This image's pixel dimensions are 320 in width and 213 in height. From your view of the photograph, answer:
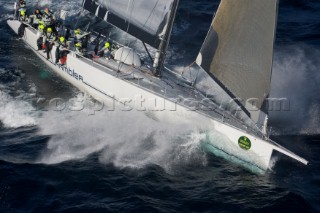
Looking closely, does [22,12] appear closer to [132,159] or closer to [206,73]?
[206,73]

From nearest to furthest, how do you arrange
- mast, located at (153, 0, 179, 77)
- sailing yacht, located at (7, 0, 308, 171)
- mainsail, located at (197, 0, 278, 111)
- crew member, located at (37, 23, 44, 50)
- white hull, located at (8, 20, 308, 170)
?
mainsail, located at (197, 0, 278, 111) → sailing yacht, located at (7, 0, 308, 171) → white hull, located at (8, 20, 308, 170) → mast, located at (153, 0, 179, 77) → crew member, located at (37, 23, 44, 50)

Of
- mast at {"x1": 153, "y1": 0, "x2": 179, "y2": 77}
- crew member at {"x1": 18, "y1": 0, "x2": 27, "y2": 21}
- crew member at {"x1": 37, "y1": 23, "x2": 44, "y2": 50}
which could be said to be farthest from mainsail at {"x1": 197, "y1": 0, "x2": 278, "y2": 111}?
crew member at {"x1": 18, "y1": 0, "x2": 27, "y2": 21}

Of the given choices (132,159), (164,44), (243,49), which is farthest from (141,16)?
(132,159)

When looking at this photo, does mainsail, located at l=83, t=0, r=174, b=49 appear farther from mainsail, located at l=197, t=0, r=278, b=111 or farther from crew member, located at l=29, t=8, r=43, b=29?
crew member, located at l=29, t=8, r=43, b=29

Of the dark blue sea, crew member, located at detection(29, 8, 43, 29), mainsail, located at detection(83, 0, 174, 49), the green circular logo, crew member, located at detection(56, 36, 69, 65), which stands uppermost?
mainsail, located at detection(83, 0, 174, 49)

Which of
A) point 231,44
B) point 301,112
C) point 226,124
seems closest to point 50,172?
point 226,124

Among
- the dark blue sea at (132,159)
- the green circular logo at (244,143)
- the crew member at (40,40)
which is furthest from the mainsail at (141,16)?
the green circular logo at (244,143)
